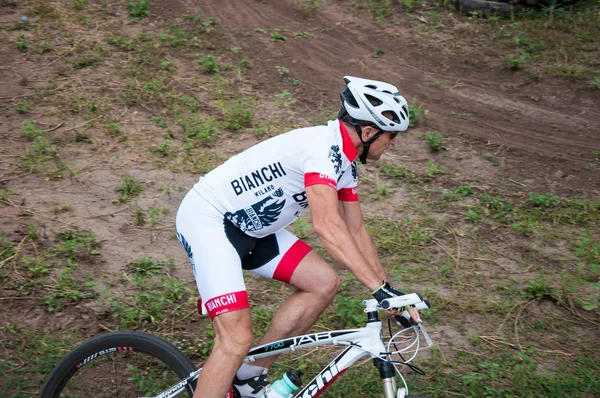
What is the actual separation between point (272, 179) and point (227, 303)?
2.41 feet

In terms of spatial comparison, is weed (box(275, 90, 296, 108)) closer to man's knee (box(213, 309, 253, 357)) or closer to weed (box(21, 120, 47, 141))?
weed (box(21, 120, 47, 141))

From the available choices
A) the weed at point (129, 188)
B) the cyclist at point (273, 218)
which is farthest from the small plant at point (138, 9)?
the cyclist at point (273, 218)

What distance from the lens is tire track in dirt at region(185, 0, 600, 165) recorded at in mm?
7738

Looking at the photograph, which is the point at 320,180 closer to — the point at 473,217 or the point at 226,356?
the point at 226,356

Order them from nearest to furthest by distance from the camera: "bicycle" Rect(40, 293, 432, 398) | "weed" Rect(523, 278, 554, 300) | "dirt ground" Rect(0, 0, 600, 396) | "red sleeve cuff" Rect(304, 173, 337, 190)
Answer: "bicycle" Rect(40, 293, 432, 398), "red sleeve cuff" Rect(304, 173, 337, 190), "weed" Rect(523, 278, 554, 300), "dirt ground" Rect(0, 0, 600, 396)

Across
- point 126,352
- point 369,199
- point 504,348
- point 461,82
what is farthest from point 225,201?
point 461,82

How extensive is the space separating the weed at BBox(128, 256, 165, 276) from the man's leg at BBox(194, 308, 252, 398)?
2.31 m

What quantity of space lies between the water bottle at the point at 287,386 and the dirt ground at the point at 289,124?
1883 mm

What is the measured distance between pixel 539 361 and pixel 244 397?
7.65 feet

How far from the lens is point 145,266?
18.9 ft

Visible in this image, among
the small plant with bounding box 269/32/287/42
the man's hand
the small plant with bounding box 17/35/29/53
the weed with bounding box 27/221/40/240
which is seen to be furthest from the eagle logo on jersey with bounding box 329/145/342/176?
the small plant with bounding box 17/35/29/53

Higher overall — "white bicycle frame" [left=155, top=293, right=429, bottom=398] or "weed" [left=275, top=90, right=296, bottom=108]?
"white bicycle frame" [left=155, top=293, right=429, bottom=398]

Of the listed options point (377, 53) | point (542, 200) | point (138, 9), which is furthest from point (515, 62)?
point (138, 9)

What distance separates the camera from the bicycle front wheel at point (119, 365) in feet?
12.6
